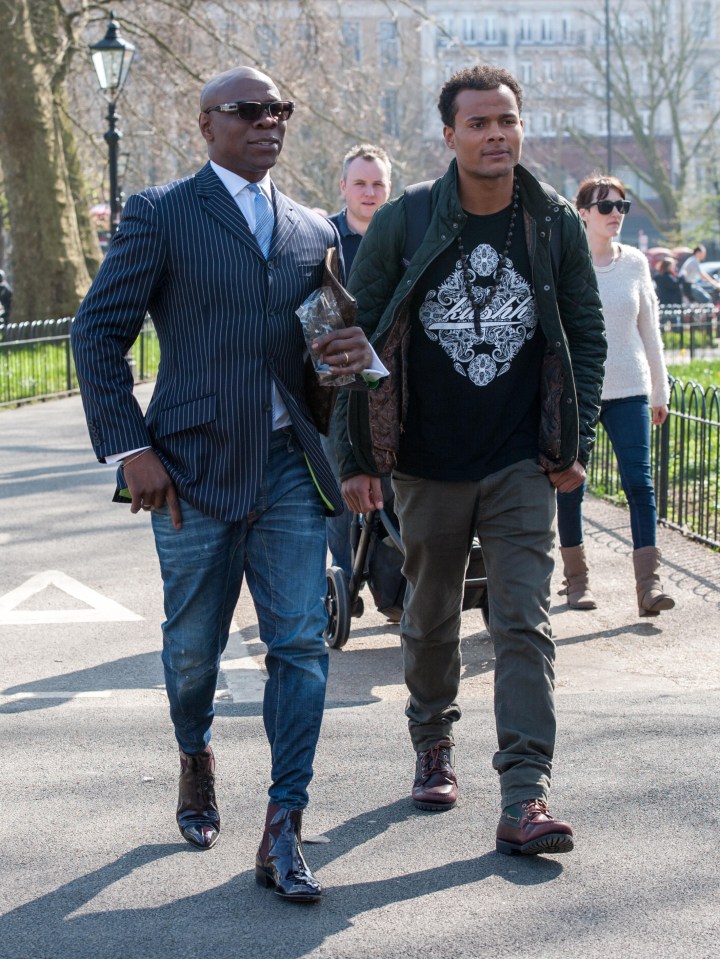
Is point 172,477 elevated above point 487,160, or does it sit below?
below

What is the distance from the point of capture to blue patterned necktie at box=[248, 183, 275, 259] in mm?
3848

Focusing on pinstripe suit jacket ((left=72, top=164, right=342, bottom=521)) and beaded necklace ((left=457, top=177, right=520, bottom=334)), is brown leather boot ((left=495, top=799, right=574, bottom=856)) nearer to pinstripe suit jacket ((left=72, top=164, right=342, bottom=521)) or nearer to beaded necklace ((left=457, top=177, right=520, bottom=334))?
pinstripe suit jacket ((left=72, top=164, right=342, bottom=521))

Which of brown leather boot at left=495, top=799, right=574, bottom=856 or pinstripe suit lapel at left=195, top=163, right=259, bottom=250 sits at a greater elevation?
pinstripe suit lapel at left=195, top=163, right=259, bottom=250

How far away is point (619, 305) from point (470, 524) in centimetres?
291

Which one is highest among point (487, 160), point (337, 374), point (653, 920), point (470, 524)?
point (487, 160)

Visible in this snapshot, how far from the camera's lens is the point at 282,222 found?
12.8 feet

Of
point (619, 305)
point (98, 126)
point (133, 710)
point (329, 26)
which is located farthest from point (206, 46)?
point (133, 710)

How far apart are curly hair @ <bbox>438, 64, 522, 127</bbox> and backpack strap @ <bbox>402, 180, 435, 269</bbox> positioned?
208 millimetres

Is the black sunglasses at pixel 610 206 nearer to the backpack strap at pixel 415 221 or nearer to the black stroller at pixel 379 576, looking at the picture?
the black stroller at pixel 379 576

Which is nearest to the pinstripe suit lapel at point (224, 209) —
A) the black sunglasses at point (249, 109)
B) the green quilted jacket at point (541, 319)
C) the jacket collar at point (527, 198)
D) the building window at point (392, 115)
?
the black sunglasses at point (249, 109)

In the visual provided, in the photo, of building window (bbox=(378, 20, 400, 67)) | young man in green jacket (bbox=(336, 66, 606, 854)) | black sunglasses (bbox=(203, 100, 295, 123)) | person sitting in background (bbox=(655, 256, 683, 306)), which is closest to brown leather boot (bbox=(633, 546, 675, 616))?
young man in green jacket (bbox=(336, 66, 606, 854))

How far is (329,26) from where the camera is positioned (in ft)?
75.7

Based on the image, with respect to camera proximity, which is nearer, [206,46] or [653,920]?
[653,920]

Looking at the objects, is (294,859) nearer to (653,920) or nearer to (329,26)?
(653,920)
